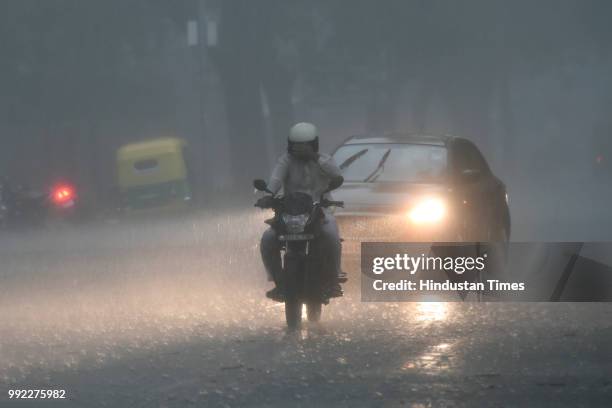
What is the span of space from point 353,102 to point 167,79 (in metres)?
9.25

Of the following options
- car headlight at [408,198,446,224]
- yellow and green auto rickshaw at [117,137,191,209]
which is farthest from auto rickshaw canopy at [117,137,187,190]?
car headlight at [408,198,446,224]

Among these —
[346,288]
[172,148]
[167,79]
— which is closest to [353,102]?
[167,79]

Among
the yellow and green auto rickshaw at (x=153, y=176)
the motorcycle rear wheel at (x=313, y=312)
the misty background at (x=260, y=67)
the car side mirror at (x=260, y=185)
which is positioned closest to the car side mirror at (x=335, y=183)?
the car side mirror at (x=260, y=185)

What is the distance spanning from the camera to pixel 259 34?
37.3 meters

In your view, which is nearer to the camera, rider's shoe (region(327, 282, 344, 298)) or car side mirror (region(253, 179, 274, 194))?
car side mirror (region(253, 179, 274, 194))

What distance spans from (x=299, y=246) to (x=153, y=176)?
22004 mm

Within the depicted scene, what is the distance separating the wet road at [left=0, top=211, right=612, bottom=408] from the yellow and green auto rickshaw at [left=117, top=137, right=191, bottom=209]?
52.4 ft

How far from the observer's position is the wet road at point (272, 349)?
8125 mm

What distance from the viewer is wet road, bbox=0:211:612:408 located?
26.7 ft

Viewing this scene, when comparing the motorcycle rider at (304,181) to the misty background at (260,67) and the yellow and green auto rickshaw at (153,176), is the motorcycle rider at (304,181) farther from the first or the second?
→ the misty background at (260,67)

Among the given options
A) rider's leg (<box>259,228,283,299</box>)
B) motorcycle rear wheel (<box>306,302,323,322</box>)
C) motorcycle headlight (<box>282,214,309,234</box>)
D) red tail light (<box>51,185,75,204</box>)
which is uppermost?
motorcycle headlight (<box>282,214,309,234</box>)

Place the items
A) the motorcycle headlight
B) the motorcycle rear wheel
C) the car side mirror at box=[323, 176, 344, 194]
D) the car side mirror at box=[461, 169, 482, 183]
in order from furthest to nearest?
the car side mirror at box=[461, 169, 482, 183]
the motorcycle rear wheel
the car side mirror at box=[323, 176, 344, 194]
the motorcycle headlight

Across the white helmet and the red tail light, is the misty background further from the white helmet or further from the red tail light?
the white helmet

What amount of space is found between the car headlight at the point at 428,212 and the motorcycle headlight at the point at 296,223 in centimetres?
326
